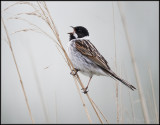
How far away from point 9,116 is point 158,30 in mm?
4391

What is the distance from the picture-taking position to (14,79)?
33.5 ft

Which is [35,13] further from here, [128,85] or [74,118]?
[74,118]

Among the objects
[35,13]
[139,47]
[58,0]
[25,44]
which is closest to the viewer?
[35,13]

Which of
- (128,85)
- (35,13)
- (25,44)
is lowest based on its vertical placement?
(128,85)

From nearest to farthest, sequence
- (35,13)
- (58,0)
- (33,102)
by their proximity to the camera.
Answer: (35,13)
(33,102)
(58,0)

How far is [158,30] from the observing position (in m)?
10.3

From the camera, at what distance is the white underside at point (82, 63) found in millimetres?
4492

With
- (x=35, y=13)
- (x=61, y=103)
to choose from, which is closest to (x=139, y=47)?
(x=61, y=103)

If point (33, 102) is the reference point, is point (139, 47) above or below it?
above

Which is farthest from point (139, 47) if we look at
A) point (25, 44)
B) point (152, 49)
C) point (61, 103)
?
point (25, 44)

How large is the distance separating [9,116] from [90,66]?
5.32m

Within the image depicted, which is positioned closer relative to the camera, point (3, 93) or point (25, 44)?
point (25, 44)

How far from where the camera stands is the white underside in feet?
14.7

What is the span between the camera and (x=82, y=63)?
4535 mm
